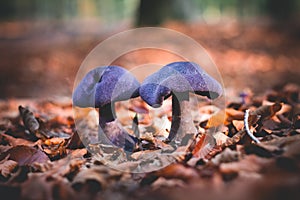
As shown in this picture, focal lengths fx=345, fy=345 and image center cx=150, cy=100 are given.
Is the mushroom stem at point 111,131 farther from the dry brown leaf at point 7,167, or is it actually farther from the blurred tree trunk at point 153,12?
the blurred tree trunk at point 153,12

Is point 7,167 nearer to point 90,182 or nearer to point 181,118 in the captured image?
point 90,182

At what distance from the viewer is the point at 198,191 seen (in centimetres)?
171

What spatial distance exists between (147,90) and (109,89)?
28 centimetres

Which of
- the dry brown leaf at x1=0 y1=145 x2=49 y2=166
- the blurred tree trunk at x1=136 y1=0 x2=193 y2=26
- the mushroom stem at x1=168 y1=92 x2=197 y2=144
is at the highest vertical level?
the blurred tree trunk at x1=136 y1=0 x2=193 y2=26

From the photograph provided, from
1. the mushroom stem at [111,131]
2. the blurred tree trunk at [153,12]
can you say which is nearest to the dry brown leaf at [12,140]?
the mushroom stem at [111,131]

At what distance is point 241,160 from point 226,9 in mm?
58456

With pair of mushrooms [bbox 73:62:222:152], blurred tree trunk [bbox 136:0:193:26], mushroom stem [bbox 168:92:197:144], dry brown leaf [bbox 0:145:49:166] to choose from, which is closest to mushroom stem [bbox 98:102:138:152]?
pair of mushrooms [bbox 73:62:222:152]

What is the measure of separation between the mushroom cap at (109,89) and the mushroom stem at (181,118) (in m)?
0.32

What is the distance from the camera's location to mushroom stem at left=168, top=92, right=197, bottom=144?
8.34 ft

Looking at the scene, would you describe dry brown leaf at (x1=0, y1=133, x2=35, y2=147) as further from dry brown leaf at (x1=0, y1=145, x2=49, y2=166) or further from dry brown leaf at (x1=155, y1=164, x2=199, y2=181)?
dry brown leaf at (x1=155, y1=164, x2=199, y2=181)

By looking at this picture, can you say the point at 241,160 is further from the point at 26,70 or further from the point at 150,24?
the point at 150,24

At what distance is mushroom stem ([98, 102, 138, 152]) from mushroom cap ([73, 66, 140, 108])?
17 cm

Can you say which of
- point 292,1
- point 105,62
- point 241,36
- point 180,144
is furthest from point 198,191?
point 292,1

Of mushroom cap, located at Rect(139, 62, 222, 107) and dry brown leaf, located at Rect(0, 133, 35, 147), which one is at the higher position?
mushroom cap, located at Rect(139, 62, 222, 107)
